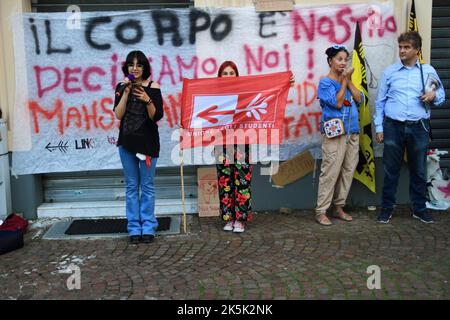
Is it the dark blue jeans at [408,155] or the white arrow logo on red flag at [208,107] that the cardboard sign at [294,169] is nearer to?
the dark blue jeans at [408,155]

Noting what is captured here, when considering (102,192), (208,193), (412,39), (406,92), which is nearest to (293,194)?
(208,193)

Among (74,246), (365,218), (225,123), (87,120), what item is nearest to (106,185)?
(87,120)

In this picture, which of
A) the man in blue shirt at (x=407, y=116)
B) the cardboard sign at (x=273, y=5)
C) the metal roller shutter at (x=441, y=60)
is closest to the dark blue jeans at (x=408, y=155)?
the man in blue shirt at (x=407, y=116)

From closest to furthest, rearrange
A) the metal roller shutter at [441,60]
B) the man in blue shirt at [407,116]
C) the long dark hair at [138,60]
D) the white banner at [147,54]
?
the long dark hair at [138,60], the man in blue shirt at [407,116], the white banner at [147,54], the metal roller shutter at [441,60]

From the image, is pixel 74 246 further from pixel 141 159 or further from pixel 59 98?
pixel 59 98

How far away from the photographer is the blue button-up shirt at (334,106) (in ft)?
18.1

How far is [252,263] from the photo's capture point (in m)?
4.73

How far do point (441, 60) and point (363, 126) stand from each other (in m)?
1.50

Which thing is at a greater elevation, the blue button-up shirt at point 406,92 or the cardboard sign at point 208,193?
the blue button-up shirt at point 406,92

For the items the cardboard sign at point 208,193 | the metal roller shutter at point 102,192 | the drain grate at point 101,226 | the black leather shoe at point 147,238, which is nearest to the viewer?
the black leather shoe at point 147,238

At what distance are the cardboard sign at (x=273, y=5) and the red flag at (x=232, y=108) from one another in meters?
0.97

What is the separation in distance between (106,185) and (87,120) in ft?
2.90

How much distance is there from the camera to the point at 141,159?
203 inches

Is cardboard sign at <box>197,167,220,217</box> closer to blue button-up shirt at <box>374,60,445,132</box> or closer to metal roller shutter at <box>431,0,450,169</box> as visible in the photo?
blue button-up shirt at <box>374,60,445,132</box>
